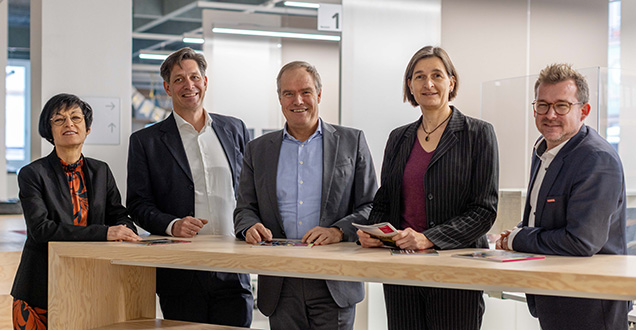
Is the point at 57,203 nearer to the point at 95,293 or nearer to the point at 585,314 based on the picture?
the point at 95,293

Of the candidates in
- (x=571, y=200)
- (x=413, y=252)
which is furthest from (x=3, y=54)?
(x=571, y=200)

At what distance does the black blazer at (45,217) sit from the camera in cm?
282

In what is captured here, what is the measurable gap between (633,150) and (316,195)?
93.7 inches

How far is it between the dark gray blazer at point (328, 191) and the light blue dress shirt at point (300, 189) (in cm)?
3

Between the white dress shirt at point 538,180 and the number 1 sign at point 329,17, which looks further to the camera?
the number 1 sign at point 329,17

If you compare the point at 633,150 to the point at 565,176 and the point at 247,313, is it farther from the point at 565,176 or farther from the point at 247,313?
the point at 247,313

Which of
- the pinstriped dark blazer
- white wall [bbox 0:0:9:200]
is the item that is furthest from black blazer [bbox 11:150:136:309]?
white wall [bbox 0:0:9:200]

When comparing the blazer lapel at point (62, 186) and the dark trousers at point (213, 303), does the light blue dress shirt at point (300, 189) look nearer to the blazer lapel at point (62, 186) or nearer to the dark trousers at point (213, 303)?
the dark trousers at point (213, 303)

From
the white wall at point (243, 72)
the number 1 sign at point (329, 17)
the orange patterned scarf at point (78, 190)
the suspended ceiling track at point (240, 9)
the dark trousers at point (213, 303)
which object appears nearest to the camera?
the orange patterned scarf at point (78, 190)

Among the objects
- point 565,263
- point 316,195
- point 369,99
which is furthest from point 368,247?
point 369,99

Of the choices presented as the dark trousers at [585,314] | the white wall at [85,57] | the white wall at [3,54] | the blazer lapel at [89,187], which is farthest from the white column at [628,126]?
the white wall at [3,54]

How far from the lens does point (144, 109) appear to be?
14.3 ft

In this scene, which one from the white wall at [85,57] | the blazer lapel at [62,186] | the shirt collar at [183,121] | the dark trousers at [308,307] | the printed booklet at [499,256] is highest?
the white wall at [85,57]

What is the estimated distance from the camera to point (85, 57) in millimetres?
3947
